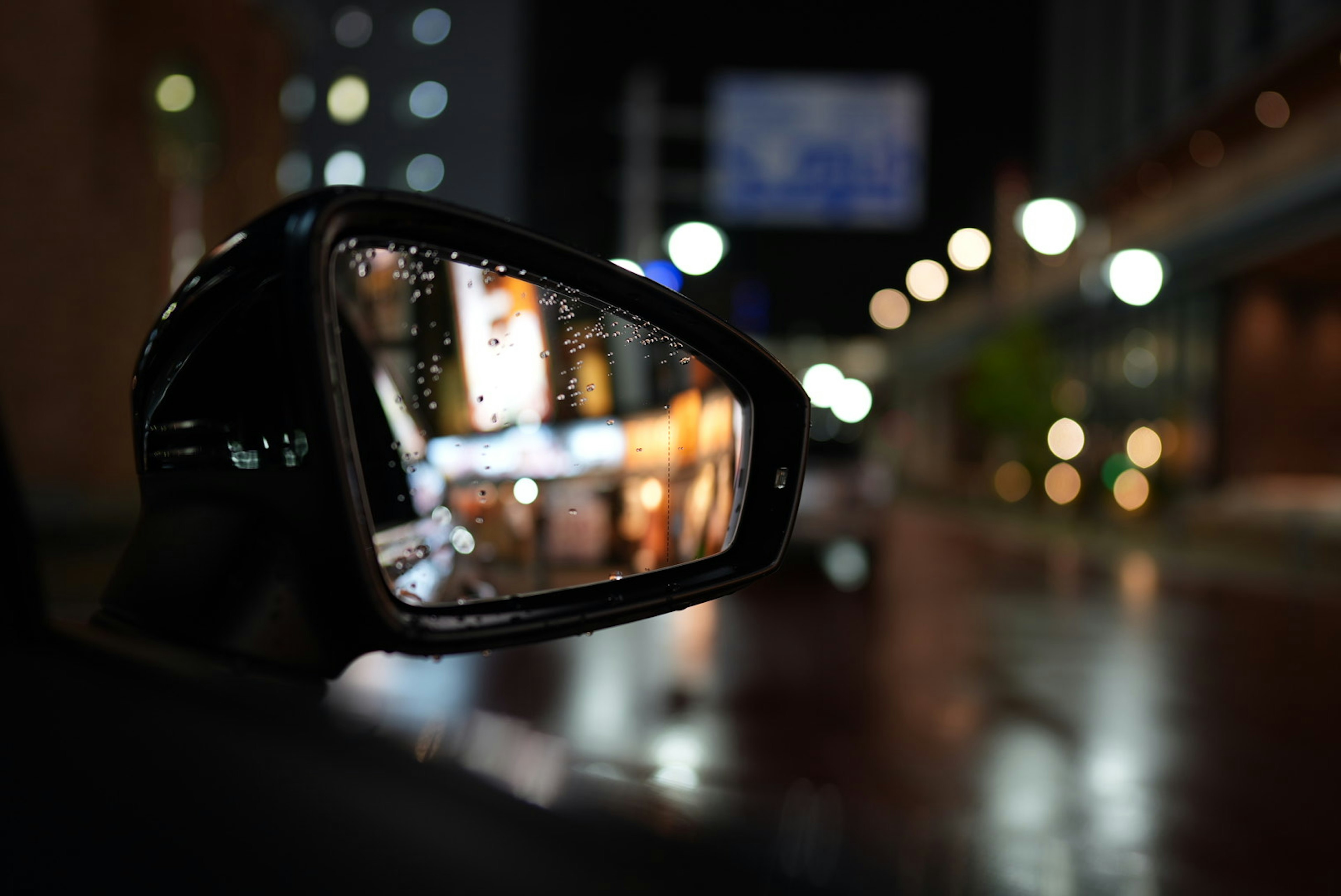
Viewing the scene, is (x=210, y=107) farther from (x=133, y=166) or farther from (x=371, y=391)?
(x=133, y=166)

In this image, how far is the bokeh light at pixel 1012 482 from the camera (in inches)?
1640

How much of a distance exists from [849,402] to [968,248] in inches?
147

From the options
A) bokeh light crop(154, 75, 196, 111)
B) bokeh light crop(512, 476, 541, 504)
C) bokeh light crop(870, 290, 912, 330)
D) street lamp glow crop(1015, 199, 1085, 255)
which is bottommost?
bokeh light crop(512, 476, 541, 504)

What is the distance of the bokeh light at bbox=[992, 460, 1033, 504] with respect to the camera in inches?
1640

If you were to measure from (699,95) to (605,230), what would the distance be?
3.32 meters

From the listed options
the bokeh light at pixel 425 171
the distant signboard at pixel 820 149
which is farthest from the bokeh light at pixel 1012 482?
the distant signboard at pixel 820 149

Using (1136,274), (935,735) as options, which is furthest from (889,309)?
(935,735)

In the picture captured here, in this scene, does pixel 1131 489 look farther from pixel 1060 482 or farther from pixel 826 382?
pixel 826 382

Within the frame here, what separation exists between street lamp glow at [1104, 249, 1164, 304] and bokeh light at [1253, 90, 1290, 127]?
16.3 meters

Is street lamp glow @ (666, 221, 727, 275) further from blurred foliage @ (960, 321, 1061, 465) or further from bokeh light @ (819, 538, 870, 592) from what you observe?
blurred foliage @ (960, 321, 1061, 465)

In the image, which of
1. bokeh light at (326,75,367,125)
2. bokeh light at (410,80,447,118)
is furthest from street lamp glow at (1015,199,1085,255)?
bokeh light at (326,75,367,125)

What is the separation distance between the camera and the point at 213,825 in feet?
6.01

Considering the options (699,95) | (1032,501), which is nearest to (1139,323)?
(1032,501)

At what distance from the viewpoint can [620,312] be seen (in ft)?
3.92
